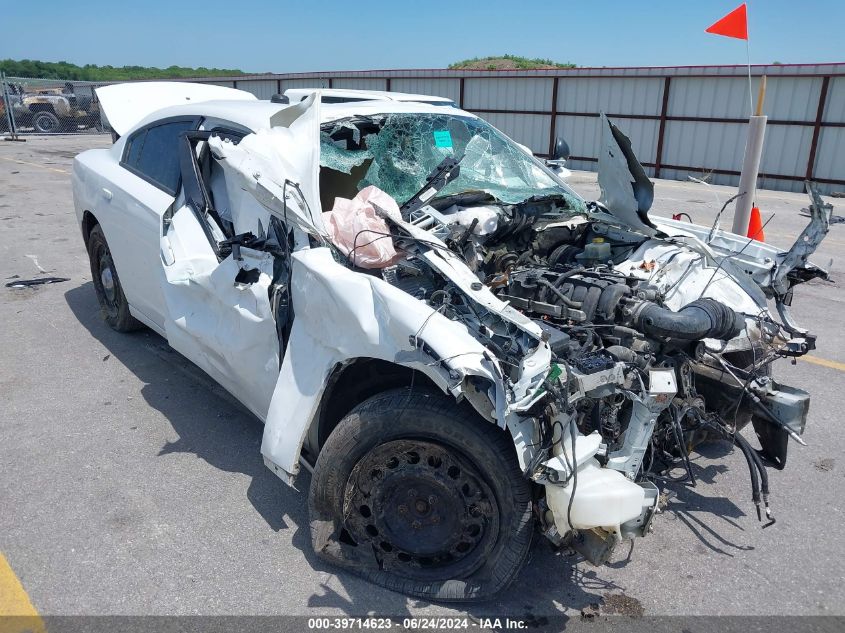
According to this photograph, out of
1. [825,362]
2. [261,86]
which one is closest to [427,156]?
[825,362]

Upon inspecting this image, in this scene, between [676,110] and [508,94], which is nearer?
[676,110]

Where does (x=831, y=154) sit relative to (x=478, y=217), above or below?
below

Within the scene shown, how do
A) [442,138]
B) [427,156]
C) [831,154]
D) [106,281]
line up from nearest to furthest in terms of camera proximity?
[427,156], [442,138], [106,281], [831,154]

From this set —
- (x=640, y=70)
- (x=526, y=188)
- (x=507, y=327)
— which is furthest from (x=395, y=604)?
(x=640, y=70)

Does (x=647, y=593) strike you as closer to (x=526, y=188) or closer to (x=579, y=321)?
(x=579, y=321)

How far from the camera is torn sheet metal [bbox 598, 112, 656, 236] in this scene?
365cm

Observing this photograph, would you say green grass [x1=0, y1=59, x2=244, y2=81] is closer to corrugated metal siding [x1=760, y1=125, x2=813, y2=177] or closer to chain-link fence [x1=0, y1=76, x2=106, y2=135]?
chain-link fence [x1=0, y1=76, x2=106, y2=135]

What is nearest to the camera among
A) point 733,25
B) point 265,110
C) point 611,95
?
point 265,110

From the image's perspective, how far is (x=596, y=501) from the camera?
7.59 feet

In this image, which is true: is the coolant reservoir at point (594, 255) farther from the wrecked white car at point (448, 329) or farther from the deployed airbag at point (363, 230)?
the deployed airbag at point (363, 230)

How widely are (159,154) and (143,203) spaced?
42 cm

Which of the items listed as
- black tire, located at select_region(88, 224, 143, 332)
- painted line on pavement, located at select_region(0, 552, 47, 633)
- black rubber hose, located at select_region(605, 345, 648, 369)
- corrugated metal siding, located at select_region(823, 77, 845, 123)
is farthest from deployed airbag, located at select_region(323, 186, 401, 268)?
corrugated metal siding, located at select_region(823, 77, 845, 123)

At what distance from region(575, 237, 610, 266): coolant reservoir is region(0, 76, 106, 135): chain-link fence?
2396 centimetres

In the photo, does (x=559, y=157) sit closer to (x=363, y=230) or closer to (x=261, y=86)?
(x=363, y=230)
